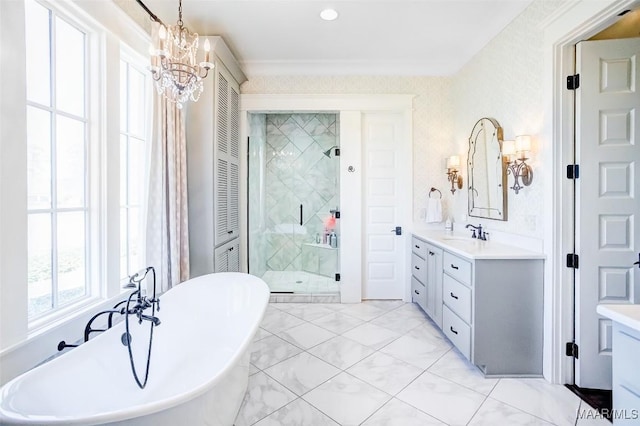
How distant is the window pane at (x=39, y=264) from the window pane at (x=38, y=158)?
9 centimetres

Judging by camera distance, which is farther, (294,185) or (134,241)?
(294,185)

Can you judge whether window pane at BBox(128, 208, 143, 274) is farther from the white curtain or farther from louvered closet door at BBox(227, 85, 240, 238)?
louvered closet door at BBox(227, 85, 240, 238)

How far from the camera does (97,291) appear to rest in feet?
6.31

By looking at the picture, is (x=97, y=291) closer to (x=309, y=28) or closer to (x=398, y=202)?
(x=309, y=28)

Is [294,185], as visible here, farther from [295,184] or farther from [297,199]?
[297,199]

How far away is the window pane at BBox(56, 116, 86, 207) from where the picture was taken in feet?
5.46

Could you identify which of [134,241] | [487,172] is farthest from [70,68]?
[487,172]

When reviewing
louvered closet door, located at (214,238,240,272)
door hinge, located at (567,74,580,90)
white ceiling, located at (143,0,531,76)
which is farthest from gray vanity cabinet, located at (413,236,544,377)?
louvered closet door, located at (214,238,240,272)

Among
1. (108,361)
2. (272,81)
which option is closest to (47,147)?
(108,361)

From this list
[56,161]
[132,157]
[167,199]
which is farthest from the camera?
[167,199]

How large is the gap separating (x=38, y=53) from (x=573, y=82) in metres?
3.29

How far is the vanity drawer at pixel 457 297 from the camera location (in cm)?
233

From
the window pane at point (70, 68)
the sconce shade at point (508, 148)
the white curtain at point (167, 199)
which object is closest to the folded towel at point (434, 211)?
the sconce shade at point (508, 148)

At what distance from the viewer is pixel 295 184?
485 cm
